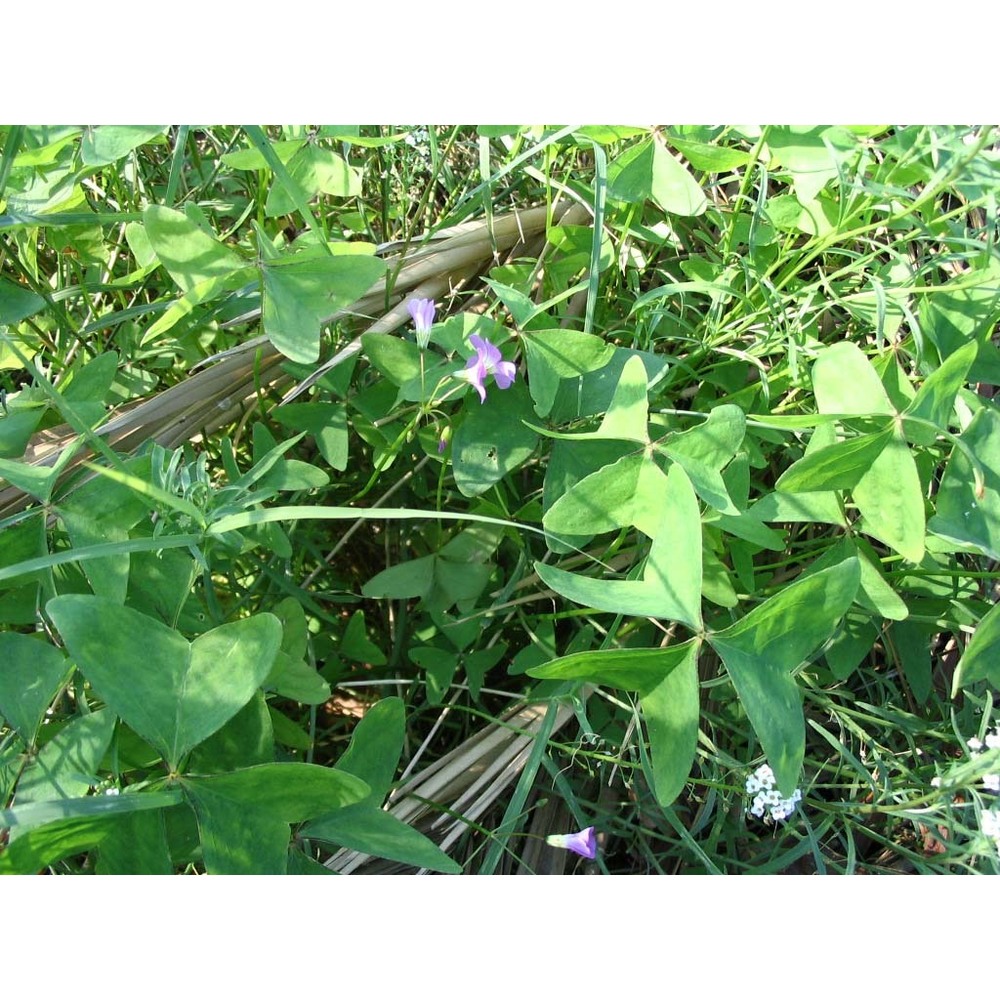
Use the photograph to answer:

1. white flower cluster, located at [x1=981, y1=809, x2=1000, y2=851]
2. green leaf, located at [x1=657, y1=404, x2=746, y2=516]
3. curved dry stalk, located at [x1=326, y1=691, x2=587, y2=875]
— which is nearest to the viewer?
white flower cluster, located at [x1=981, y1=809, x2=1000, y2=851]

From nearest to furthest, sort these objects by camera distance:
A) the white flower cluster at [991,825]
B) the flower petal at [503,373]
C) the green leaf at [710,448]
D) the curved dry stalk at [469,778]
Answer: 1. the white flower cluster at [991,825]
2. the green leaf at [710,448]
3. the flower petal at [503,373]
4. the curved dry stalk at [469,778]

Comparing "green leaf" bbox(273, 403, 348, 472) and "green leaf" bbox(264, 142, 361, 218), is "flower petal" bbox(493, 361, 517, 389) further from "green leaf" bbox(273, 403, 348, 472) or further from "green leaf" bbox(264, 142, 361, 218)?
"green leaf" bbox(264, 142, 361, 218)

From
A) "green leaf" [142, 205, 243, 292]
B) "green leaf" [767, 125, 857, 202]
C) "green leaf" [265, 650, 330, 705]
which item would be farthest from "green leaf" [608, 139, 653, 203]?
"green leaf" [265, 650, 330, 705]

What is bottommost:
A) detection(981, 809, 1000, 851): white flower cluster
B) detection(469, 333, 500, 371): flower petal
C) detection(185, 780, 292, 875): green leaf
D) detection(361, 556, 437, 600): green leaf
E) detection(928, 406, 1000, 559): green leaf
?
detection(981, 809, 1000, 851): white flower cluster

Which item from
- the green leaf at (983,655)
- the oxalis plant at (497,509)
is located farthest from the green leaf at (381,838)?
the green leaf at (983,655)

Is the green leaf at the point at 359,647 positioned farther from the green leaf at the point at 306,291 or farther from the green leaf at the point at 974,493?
the green leaf at the point at 974,493

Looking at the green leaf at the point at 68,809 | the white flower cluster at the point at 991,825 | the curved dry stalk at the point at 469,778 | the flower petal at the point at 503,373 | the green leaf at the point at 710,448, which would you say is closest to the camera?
the green leaf at the point at 68,809
